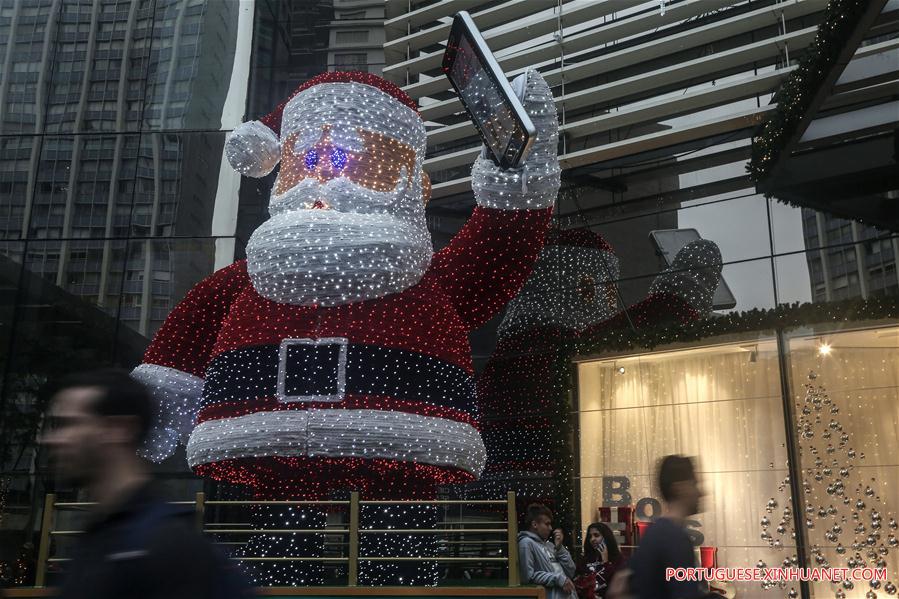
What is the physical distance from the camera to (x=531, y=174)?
6.02 meters

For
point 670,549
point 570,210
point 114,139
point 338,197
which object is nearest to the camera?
point 670,549

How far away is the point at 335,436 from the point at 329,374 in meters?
0.41

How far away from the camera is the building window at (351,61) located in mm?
11978

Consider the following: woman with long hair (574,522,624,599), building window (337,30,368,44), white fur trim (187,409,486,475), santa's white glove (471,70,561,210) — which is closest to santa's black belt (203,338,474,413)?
white fur trim (187,409,486,475)

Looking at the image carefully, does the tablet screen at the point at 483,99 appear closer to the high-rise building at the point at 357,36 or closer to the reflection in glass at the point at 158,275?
the reflection in glass at the point at 158,275

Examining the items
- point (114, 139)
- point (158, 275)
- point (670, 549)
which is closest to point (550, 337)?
point (158, 275)

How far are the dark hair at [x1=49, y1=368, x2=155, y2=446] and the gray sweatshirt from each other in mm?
4576

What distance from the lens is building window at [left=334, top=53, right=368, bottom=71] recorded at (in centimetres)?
1198

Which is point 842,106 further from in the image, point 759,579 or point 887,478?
point 759,579

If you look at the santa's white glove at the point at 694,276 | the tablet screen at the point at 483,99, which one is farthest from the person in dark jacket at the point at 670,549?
the santa's white glove at the point at 694,276

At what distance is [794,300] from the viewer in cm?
849

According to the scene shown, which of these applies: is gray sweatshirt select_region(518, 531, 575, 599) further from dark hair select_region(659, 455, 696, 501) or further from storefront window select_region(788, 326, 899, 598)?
dark hair select_region(659, 455, 696, 501)

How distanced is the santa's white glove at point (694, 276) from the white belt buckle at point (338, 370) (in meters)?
4.50

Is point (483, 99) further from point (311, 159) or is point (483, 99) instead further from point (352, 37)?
point (352, 37)
